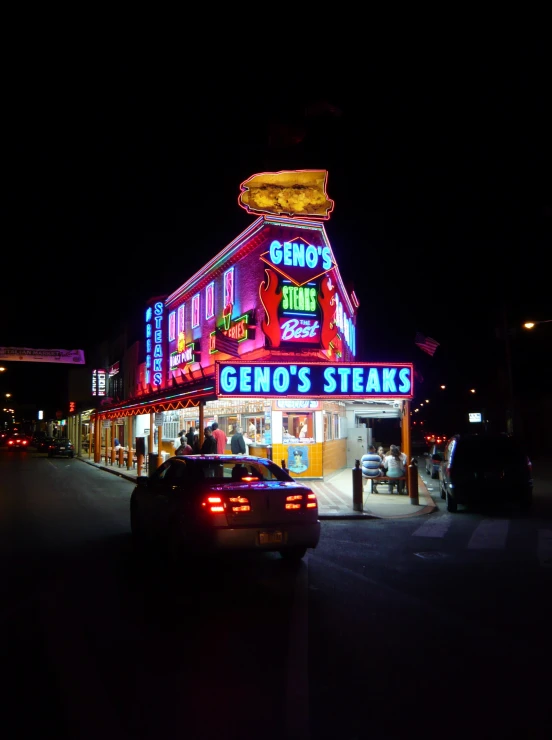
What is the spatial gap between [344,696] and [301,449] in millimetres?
16287

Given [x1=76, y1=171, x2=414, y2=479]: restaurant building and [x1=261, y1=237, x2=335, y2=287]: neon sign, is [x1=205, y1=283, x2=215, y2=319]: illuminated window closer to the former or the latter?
[x1=76, y1=171, x2=414, y2=479]: restaurant building

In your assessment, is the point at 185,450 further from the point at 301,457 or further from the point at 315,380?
the point at 315,380

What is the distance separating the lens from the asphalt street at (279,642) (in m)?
4.20

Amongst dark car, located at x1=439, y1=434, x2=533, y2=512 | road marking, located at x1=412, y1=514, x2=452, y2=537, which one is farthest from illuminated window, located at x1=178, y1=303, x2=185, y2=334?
road marking, located at x1=412, y1=514, x2=452, y2=537

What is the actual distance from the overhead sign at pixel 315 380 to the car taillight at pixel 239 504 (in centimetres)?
948

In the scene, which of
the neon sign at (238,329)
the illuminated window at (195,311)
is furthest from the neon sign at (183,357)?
the neon sign at (238,329)

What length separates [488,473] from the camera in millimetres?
14461

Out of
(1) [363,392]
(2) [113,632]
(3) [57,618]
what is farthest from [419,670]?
(1) [363,392]

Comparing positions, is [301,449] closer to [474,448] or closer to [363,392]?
[363,392]

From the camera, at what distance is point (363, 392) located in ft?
59.8

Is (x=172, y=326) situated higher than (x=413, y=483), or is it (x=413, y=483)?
(x=172, y=326)

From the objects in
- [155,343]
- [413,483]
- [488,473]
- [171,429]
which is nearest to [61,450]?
[171,429]

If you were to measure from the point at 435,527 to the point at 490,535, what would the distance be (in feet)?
4.18

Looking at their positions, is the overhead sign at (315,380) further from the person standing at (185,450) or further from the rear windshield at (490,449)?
the rear windshield at (490,449)
